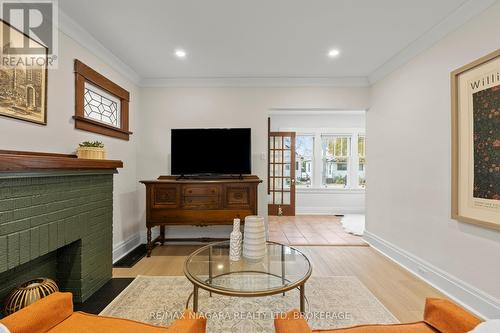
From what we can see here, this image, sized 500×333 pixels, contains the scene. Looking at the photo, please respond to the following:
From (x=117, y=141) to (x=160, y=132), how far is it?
68cm

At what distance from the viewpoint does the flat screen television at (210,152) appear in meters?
3.28

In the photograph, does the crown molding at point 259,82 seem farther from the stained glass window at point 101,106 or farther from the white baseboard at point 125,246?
the white baseboard at point 125,246

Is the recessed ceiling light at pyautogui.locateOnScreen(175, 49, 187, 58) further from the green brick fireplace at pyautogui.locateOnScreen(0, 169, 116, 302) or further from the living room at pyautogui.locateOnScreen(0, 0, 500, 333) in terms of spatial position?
the green brick fireplace at pyautogui.locateOnScreen(0, 169, 116, 302)

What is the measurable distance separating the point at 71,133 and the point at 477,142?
3.65 metres

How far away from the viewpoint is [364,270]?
2.63 m

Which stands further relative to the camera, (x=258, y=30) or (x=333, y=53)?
(x=333, y=53)

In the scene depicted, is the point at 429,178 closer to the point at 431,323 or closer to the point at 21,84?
the point at 431,323

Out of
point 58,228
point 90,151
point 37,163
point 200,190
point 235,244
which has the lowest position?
point 235,244

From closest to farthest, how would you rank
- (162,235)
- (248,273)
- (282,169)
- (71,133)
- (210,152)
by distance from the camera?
(248,273) < (71,133) < (210,152) < (162,235) < (282,169)

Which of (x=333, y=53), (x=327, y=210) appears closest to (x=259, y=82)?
(x=333, y=53)

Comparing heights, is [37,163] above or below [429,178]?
above

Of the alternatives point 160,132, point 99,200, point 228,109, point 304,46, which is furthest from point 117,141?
point 304,46

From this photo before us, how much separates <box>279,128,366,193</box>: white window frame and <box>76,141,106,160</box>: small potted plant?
4380mm

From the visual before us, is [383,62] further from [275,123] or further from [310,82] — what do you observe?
[275,123]
